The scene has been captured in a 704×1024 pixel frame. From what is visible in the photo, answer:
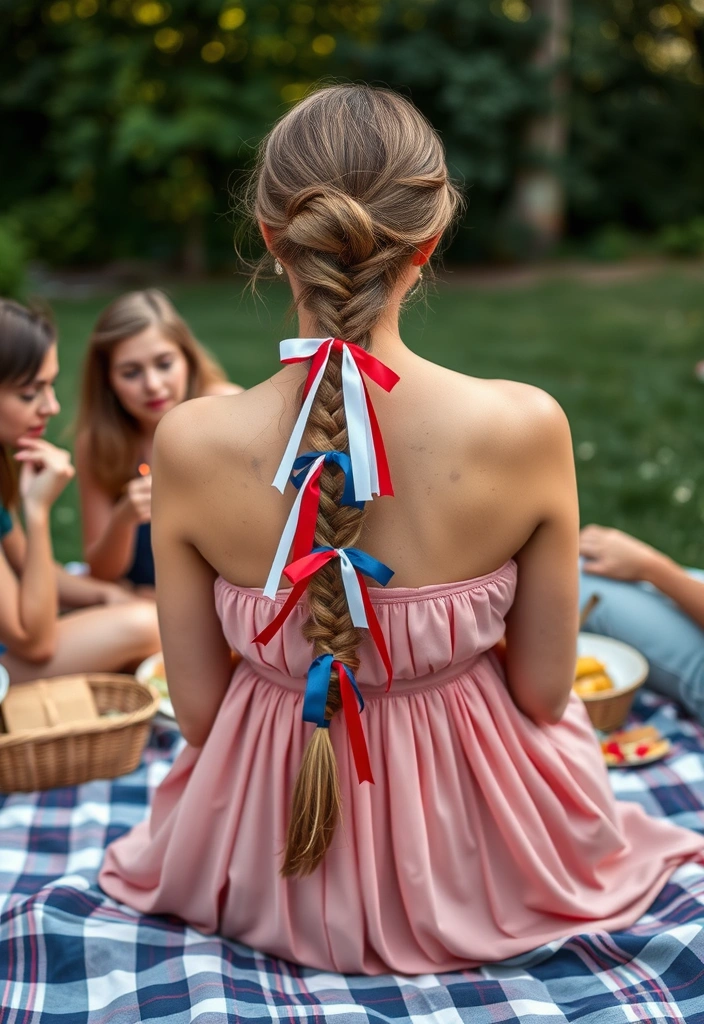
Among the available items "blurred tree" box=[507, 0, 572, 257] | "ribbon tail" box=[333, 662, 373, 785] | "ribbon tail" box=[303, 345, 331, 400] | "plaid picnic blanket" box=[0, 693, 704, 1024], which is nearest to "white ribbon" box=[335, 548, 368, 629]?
"ribbon tail" box=[333, 662, 373, 785]

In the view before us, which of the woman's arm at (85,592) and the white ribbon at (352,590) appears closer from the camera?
the white ribbon at (352,590)

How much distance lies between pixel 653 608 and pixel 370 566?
1.72 meters

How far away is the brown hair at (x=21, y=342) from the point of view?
9.87 ft

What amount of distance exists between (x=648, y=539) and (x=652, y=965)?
275 centimetres

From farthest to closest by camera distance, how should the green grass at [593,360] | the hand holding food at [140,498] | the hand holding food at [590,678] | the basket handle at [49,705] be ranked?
the green grass at [593,360] < the hand holding food at [140,498] < the hand holding food at [590,678] < the basket handle at [49,705]

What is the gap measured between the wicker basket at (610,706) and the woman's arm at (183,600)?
1.19 metres

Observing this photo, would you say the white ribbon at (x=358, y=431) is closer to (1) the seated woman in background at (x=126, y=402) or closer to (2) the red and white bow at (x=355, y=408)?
(2) the red and white bow at (x=355, y=408)

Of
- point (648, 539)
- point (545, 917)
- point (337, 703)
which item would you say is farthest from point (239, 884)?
point (648, 539)

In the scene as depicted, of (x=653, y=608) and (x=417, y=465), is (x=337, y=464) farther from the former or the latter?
(x=653, y=608)

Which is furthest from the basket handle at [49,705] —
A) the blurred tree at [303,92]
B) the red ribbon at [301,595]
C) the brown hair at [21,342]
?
the blurred tree at [303,92]

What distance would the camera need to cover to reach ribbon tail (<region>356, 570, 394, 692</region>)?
5.91 feet

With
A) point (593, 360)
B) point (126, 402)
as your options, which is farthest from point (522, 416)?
point (593, 360)

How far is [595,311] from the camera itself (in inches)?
395

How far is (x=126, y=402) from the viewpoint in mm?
3586
